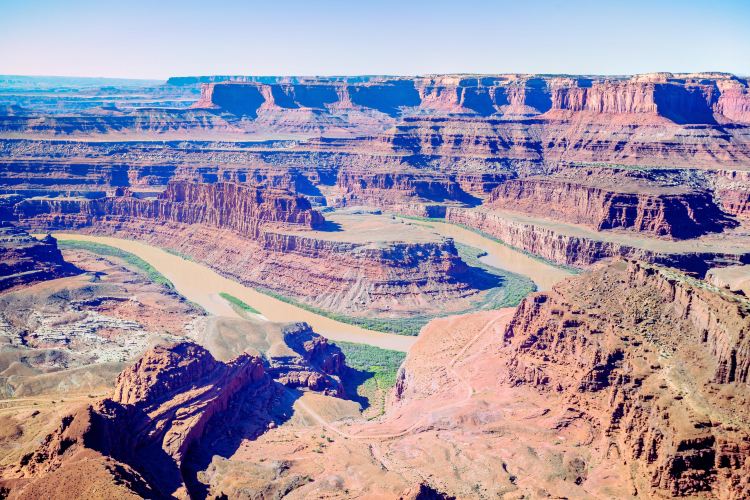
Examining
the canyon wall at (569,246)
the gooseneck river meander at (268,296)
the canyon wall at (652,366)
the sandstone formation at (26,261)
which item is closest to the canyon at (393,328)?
the canyon wall at (652,366)

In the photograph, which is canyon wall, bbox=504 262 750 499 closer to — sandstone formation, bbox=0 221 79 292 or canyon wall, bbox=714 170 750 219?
sandstone formation, bbox=0 221 79 292

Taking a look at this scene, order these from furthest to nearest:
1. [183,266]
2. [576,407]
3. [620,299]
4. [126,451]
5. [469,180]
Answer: [469,180]
[183,266]
[620,299]
[576,407]
[126,451]

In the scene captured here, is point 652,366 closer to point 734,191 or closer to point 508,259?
point 508,259

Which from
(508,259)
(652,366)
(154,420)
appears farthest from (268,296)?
(652,366)

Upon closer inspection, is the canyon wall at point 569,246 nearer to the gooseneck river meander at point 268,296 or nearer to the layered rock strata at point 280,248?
the gooseneck river meander at point 268,296

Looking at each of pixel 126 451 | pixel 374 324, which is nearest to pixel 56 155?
pixel 374 324

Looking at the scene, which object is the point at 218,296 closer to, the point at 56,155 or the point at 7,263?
the point at 7,263
